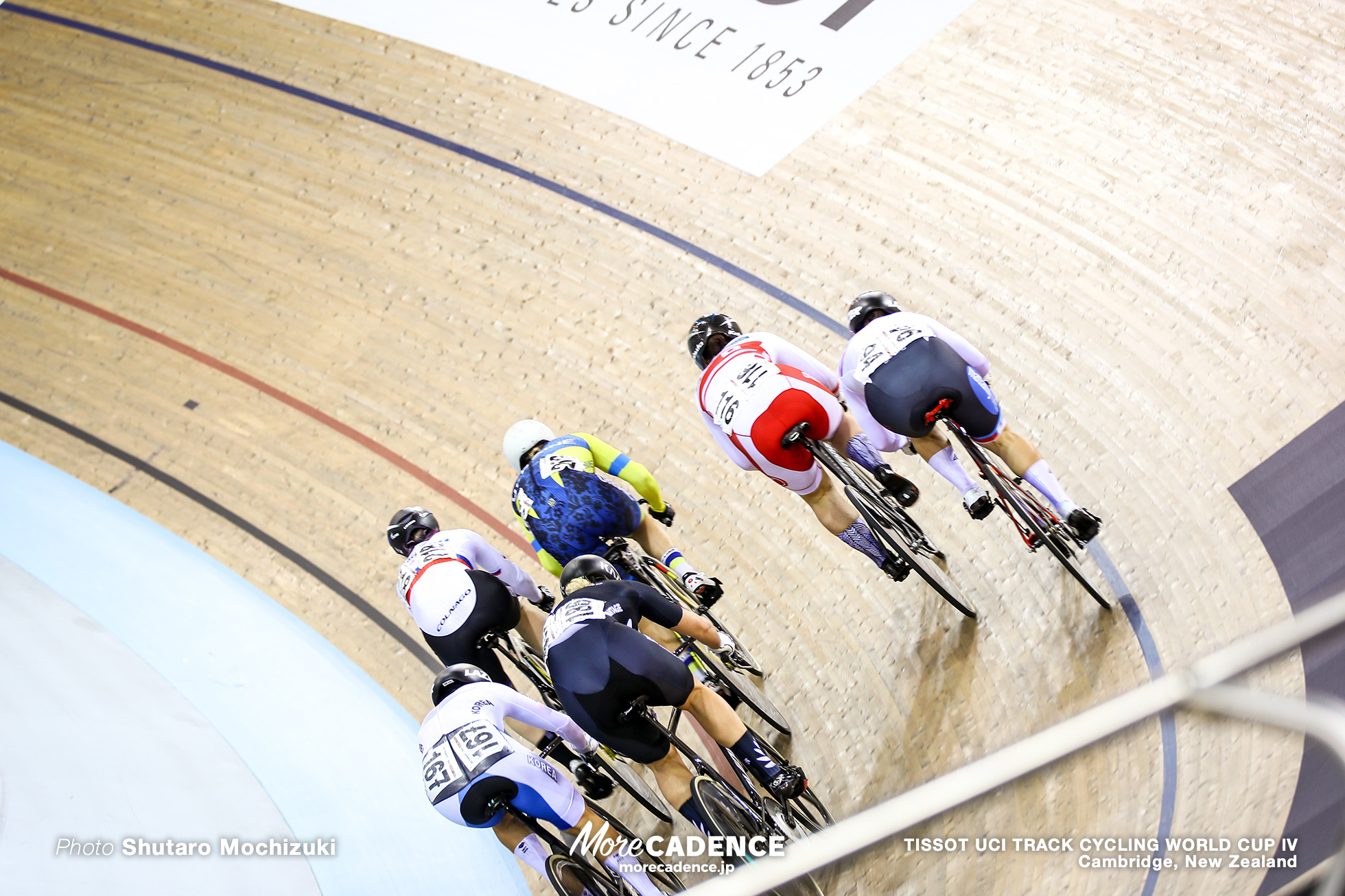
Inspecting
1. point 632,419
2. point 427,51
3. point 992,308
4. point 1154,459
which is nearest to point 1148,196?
point 992,308

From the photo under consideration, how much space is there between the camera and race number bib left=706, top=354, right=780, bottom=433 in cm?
316

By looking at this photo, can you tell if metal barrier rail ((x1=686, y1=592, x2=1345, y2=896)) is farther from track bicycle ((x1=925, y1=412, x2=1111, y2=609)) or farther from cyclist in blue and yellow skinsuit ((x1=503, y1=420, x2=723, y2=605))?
cyclist in blue and yellow skinsuit ((x1=503, y1=420, x2=723, y2=605))

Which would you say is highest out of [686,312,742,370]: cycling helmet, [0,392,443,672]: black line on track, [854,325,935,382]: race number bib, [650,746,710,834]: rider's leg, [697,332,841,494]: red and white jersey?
[0,392,443,672]: black line on track

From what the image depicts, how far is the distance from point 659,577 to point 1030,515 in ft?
4.07

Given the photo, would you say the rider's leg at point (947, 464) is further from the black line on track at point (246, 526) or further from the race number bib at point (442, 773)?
the black line on track at point (246, 526)

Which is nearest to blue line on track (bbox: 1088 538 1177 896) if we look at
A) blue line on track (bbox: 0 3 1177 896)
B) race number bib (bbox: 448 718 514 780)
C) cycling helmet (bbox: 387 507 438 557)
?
blue line on track (bbox: 0 3 1177 896)

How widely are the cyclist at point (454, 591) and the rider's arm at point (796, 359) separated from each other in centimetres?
116

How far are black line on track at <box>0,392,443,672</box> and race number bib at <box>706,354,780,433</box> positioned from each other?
191 centimetres

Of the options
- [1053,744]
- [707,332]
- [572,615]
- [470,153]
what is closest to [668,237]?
[470,153]

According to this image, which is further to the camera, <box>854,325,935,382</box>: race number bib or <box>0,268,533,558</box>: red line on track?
<box>0,268,533,558</box>: red line on track

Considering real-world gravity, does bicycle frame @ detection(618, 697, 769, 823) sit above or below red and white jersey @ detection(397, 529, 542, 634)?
below

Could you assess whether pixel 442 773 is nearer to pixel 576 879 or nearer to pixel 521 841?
pixel 521 841

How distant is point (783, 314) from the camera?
15.7 ft

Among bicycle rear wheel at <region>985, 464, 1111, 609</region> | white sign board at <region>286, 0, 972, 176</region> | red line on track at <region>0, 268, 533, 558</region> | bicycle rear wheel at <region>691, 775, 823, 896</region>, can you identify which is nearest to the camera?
bicycle rear wheel at <region>691, 775, 823, 896</region>
